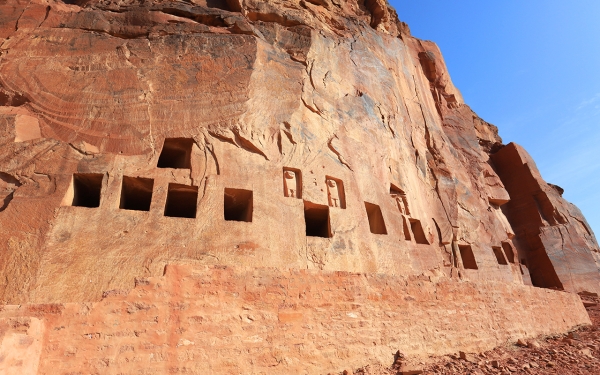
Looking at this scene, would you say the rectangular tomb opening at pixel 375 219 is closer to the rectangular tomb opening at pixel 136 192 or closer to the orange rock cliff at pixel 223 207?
the orange rock cliff at pixel 223 207

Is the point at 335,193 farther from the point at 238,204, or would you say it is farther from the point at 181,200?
the point at 181,200

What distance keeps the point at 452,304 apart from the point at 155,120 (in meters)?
6.48

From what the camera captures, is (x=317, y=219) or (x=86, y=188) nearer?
(x=86, y=188)

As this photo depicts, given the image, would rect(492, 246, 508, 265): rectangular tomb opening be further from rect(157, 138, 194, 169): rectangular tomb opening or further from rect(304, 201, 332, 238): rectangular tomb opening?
rect(157, 138, 194, 169): rectangular tomb opening

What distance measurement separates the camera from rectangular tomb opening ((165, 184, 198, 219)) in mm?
6949

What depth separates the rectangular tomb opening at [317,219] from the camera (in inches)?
308

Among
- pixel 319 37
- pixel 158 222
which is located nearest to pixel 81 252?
pixel 158 222

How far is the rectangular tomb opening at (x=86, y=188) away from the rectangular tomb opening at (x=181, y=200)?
1.14 m

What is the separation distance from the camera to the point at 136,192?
7.10 m

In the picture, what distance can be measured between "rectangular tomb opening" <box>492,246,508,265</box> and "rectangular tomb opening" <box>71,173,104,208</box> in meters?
10.7

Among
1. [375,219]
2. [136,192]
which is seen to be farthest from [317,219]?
[136,192]

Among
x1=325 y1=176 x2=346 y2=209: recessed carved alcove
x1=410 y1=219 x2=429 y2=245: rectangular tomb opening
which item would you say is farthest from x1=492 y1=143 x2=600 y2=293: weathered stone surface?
x1=325 y1=176 x2=346 y2=209: recessed carved alcove

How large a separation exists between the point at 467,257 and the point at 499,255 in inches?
74.4

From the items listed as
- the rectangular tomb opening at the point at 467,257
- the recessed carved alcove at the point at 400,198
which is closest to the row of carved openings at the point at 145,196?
the recessed carved alcove at the point at 400,198
